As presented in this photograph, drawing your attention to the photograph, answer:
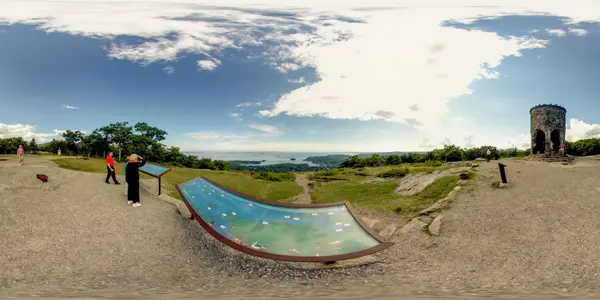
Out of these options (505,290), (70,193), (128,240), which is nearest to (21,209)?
(70,193)

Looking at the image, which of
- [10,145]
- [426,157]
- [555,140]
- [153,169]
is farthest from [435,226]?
[10,145]

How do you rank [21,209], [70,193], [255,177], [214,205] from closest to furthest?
[214,205] < [21,209] < [70,193] < [255,177]

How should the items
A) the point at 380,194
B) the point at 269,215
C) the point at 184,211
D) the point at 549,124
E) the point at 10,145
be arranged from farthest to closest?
the point at 10,145 → the point at 549,124 → the point at 380,194 → the point at 184,211 → the point at 269,215

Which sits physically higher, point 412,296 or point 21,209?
point 21,209

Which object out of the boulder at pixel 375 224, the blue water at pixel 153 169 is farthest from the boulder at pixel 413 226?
the blue water at pixel 153 169

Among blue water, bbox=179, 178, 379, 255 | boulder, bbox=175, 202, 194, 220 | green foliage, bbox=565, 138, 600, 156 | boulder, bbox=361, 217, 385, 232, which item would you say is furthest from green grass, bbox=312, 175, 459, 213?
green foliage, bbox=565, 138, 600, 156

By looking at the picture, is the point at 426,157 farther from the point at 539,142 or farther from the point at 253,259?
the point at 253,259

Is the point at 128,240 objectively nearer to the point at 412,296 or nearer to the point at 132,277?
the point at 132,277

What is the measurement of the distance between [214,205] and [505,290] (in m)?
6.69

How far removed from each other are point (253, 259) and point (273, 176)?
437 inches

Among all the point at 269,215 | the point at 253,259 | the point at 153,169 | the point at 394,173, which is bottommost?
the point at 253,259

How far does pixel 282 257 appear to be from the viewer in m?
5.61

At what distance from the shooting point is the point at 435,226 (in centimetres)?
888

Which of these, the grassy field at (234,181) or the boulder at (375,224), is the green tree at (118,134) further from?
the boulder at (375,224)
